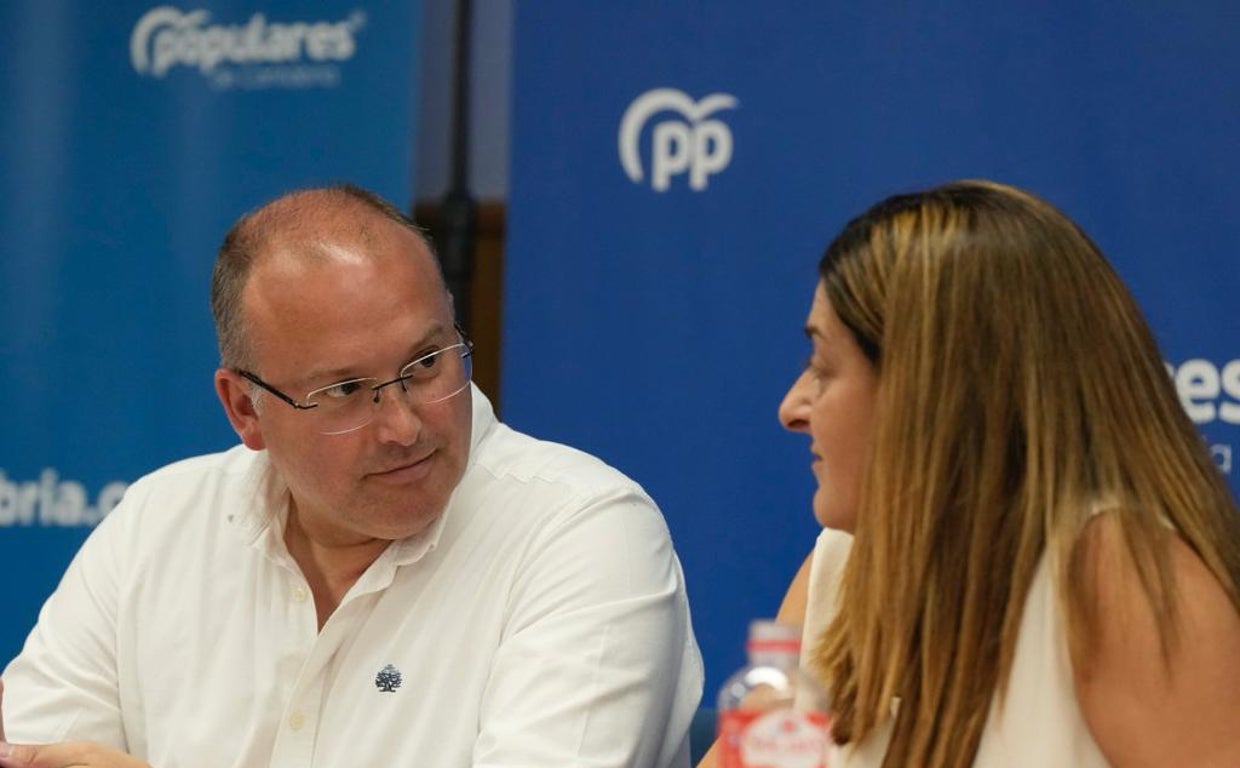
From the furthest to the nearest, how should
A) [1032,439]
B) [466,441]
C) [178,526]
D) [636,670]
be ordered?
1. [178,526]
2. [466,441]
3. [636,670]
4. [1032,439]

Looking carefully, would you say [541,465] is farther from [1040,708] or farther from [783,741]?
[783,741]

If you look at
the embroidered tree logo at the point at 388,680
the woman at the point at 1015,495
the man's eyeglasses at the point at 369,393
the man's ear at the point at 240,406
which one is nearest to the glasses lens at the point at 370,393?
the man's eyeglasses at the point at 369,393

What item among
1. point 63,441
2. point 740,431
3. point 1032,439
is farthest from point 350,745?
point 63,441

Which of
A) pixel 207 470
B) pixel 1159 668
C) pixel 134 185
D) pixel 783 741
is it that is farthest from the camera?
pixel 134 185

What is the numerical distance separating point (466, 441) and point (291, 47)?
1678mm

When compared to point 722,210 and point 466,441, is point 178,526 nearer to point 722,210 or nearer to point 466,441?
point 466,441

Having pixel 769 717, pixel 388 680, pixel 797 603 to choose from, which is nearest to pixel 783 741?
pixel 769 717

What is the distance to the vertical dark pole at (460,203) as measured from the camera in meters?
3.68

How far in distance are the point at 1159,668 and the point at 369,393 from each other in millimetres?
1044

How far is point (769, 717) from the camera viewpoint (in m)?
1.36

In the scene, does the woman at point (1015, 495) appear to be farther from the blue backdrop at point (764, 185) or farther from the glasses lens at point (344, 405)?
the blue backdrop at point (764, 185)

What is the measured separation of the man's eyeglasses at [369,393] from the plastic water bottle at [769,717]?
0.83 meters

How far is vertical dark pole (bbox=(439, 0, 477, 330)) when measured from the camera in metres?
3.68

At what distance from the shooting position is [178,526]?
245 centimetres
